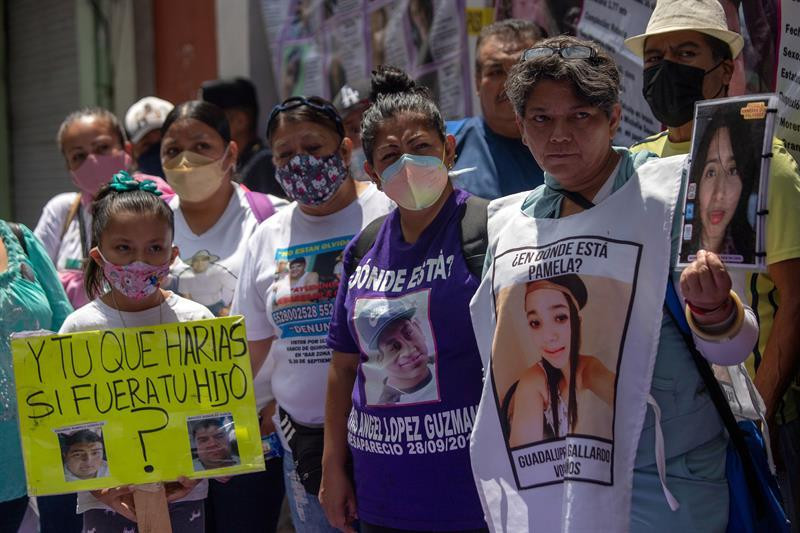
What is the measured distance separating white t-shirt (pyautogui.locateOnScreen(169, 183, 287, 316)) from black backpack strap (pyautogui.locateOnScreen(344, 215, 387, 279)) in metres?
0.89

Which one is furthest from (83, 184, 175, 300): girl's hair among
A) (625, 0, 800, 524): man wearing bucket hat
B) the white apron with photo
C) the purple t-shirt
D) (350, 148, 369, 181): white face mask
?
(350, 148, 369, 181): white face mask

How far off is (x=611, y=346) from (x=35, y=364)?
5.74 ft

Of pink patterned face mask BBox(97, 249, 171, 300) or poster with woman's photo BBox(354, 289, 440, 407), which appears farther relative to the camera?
pink patterned face mask BBox(97, 249, 171, 300)

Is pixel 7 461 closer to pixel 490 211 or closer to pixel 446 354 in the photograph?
pixel 446 354

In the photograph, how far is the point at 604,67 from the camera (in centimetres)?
224

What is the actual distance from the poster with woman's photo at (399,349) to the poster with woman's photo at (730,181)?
85 centimetres

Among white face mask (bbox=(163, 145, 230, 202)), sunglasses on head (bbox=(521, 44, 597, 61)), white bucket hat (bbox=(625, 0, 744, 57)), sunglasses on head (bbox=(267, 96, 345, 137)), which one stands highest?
white bucket hat (bbox=(625, 0, 744, 57))

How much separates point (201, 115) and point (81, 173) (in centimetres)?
80

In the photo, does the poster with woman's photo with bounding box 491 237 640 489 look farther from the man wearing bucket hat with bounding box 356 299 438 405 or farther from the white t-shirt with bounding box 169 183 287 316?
the white t-shirt with bounding box 169 183 287 316

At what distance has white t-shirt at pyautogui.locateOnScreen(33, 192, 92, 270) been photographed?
4285mm

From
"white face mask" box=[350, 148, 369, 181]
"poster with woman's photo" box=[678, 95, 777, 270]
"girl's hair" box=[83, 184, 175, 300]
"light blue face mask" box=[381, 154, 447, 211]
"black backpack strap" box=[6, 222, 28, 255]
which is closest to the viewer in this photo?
"poster with woman's photo" box=[678, 95, 777, 270]

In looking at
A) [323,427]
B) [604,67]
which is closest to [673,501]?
[604,67]

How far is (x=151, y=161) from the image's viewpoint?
5.30m

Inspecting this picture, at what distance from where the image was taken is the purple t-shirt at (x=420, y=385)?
102 inches
